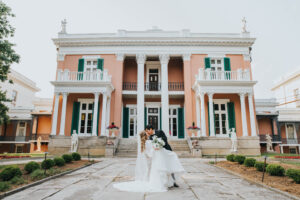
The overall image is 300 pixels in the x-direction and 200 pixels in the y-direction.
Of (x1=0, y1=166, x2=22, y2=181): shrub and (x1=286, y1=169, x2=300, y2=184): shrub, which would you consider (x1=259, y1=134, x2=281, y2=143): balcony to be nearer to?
(x1=286, y1=169, x2=300, y2=184): shrub

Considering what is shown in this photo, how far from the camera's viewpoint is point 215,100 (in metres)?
16.4

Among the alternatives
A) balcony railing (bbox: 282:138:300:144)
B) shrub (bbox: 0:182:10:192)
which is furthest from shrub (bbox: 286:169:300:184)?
balcony railing (bbox: 282:138:300:144)

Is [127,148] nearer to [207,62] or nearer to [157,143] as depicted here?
[157,143]

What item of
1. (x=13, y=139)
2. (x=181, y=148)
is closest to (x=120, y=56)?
(x=181, y=148)

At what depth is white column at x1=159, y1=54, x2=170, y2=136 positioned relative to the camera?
16166 millimetres

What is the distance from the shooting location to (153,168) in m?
4.76

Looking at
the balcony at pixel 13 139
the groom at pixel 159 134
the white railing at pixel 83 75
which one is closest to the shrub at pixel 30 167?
the groom at pixel 159 134

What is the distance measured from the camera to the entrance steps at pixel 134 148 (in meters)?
13.0

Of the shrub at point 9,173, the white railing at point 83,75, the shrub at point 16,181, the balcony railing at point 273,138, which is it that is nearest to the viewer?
the shrub at point 16,181

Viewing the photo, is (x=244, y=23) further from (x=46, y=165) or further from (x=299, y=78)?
(x=46, y=165)

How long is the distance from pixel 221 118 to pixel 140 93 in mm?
7006

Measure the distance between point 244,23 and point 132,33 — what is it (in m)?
10.0

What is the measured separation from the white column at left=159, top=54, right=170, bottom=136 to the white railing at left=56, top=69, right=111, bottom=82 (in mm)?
4558

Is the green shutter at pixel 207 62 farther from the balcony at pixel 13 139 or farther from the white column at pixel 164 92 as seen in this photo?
the balcony at pixel 13 139
